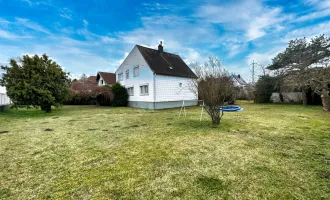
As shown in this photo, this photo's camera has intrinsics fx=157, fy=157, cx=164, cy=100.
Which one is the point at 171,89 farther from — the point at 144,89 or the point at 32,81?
the point at 32,81

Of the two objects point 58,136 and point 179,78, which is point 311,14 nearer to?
point 179,78

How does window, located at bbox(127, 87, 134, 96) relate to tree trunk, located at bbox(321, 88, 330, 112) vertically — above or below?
above

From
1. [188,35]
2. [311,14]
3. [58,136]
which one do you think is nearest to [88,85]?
[188,35]

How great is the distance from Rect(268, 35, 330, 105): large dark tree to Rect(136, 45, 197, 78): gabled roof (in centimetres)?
947

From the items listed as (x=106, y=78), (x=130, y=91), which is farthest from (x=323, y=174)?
(x=106, y=78)

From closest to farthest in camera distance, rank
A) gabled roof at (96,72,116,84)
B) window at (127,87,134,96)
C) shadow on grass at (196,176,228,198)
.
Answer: shadow on grass at (196,176,228,198) → window at (127,87,134,96) → gabled roof at (96,72,116,84)

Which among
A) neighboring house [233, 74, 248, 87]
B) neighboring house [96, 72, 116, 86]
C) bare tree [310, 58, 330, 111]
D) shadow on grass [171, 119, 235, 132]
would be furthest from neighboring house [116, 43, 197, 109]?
bare tree [310, 58, 330, 111]

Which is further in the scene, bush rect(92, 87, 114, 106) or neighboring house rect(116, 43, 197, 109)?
bush rect(92, 87, 114, 106)

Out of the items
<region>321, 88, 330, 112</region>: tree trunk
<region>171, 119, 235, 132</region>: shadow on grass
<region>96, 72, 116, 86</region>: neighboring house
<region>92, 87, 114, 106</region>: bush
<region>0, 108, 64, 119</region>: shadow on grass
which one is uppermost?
<region>96, 72, 116, 86</region>: neighboring house

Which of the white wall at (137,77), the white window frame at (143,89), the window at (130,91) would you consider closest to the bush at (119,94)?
the window at (130,91)

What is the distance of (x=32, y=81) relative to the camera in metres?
11.3

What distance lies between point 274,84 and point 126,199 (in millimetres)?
20950

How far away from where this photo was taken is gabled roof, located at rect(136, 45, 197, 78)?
15.6 metres

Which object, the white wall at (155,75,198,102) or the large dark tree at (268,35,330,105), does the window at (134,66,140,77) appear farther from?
the large dark tree at (268,35,330,105)
